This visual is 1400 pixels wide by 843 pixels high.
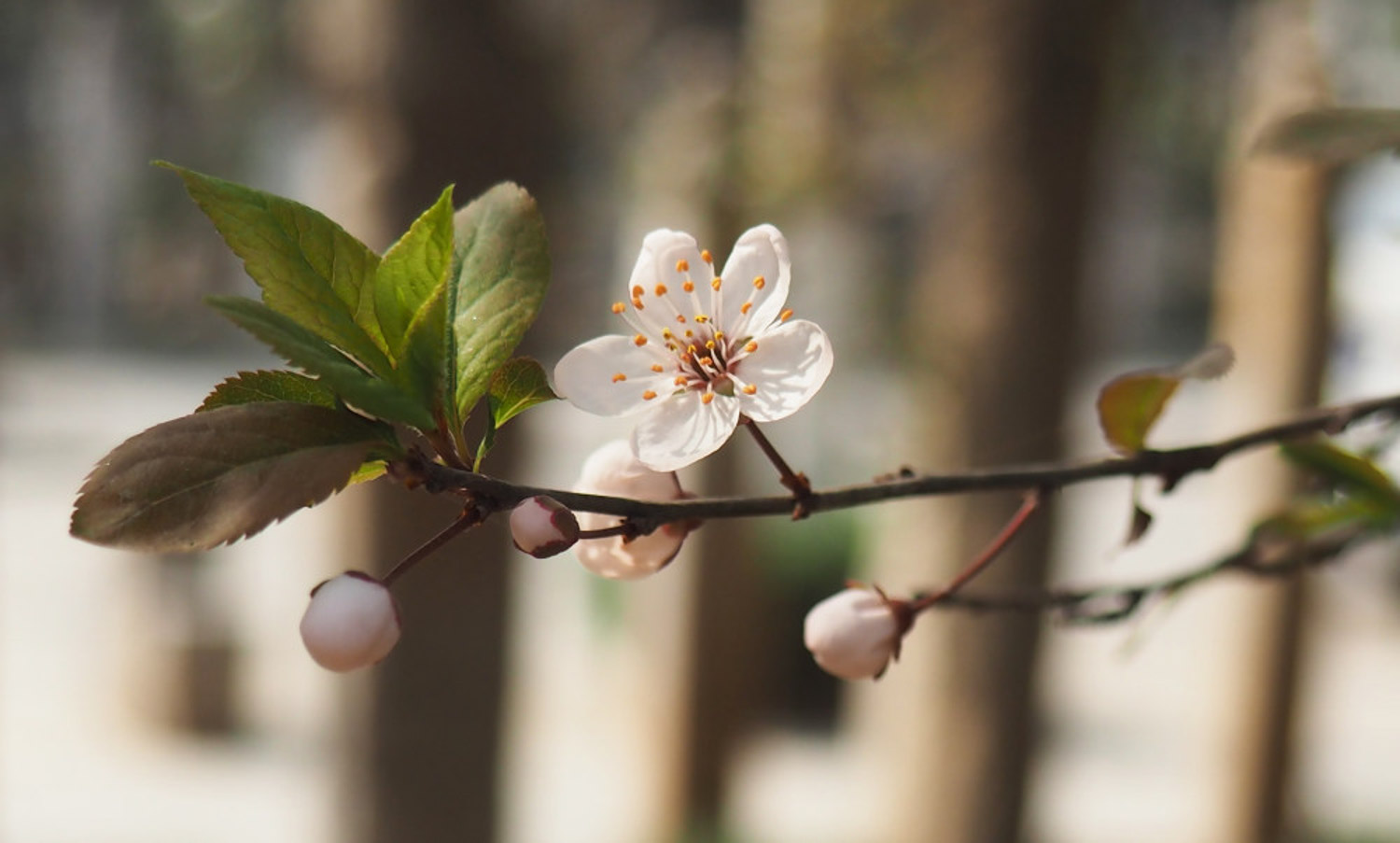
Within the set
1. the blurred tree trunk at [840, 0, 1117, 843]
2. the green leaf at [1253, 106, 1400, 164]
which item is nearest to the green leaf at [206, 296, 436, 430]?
the green leaf at [1253, 106, 1400, 164]

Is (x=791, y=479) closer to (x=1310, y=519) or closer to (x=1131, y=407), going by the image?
(x=1131, y=407)

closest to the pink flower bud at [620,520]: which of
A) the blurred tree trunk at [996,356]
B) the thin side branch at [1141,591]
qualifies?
the thin side branch at [1141,591]

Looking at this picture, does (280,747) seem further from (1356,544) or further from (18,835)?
(1356,544)

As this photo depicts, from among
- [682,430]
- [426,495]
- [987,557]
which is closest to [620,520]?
[682,430]

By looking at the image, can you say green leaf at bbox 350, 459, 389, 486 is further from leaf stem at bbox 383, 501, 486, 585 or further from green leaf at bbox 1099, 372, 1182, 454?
green leaf at bbox 1099, 372, 1182, 454

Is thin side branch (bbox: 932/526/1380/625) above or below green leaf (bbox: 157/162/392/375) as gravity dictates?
below

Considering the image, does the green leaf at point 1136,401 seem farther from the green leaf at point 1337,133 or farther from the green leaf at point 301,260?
the green leaf at point 301,260

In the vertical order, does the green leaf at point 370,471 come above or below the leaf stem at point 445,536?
above
